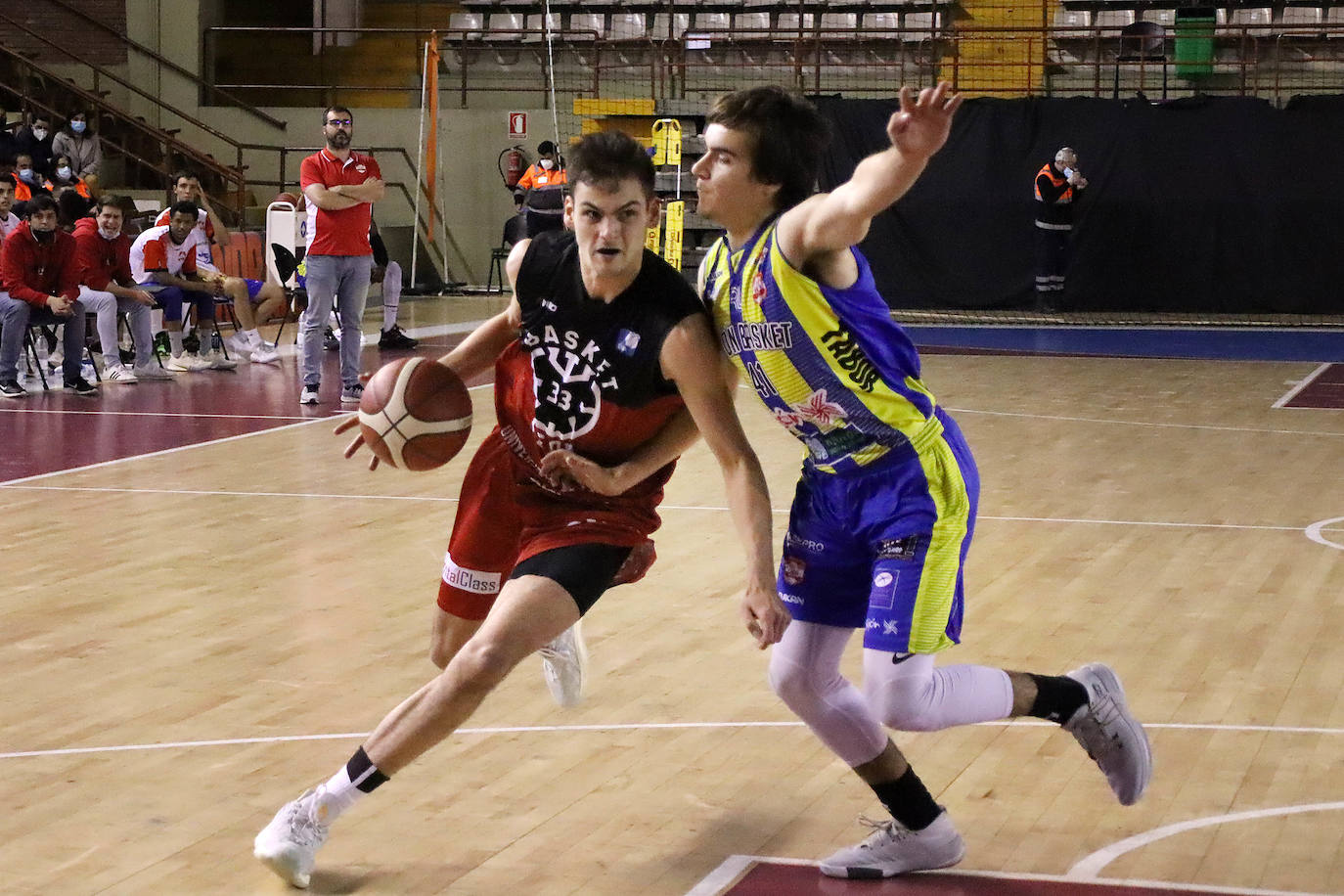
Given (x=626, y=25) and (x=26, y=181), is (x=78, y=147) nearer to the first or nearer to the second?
(x=26, y=181)

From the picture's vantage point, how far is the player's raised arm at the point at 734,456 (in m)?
3.08

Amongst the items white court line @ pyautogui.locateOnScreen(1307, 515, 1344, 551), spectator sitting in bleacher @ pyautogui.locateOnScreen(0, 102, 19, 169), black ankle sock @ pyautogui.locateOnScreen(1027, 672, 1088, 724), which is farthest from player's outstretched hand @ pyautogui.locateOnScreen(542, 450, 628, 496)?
spectator sitting in bleacher @ pyautogui.locateOnScreen(0, 102, 19, 169)

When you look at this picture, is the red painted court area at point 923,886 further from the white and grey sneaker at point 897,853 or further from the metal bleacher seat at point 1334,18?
the metal bleacher seat at point 1334,18

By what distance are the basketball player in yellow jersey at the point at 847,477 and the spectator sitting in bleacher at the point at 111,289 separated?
941cm

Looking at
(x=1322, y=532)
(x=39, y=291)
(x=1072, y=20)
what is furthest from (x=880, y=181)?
(x=1072, y=20)

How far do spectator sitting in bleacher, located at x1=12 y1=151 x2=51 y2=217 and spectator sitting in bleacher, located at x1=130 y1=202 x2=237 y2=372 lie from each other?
1921mm

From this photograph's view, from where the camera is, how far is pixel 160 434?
9750mm

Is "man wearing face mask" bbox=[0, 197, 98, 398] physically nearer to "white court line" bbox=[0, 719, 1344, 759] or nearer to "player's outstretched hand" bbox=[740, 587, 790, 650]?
"white court line" bbox=[0, 719, 1344, 759]

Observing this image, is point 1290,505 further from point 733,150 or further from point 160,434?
point 160,434

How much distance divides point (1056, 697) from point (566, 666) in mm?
1300

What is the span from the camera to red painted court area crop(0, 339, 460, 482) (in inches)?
357

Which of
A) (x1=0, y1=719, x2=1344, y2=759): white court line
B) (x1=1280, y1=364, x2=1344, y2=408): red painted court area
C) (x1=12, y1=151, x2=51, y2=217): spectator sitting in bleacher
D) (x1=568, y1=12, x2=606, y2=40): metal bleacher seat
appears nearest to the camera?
(x1=0, y1=719, x2=1344, y2=759): white court line

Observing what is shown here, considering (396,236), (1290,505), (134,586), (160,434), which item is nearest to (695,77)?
(396,236)

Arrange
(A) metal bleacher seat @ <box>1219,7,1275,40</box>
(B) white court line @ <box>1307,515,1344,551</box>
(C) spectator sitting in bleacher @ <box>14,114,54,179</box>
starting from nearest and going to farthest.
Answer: (B) white court line @ <box>1307,515,1344,551</box> < (C) spectator sitting in bleacher @ <box>14,114,54,179</box> < (A) metal bleacher seat @ <box>1219,7,1275,40</box>
